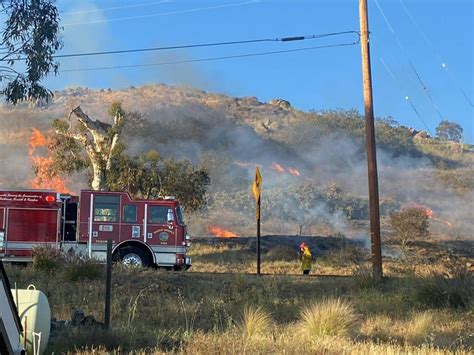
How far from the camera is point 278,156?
3597 inches

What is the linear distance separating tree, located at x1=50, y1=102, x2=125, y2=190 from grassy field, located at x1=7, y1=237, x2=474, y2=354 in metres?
13.3

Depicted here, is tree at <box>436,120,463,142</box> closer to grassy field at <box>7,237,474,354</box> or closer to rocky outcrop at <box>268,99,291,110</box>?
rocky outcrop at <box>268,99,291,110</box>

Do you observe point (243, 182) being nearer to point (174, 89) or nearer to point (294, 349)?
point (174, 89)

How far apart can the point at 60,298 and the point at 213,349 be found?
19.4ft

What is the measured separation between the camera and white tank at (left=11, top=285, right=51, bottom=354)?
21.9 feet

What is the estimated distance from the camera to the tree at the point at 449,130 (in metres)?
133

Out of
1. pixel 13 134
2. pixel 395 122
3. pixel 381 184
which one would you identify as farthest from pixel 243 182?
pixel 395 122

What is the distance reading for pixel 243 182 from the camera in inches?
2923

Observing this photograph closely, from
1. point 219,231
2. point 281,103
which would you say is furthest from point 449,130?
point 219,231

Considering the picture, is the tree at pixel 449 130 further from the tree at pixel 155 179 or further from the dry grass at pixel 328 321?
the dry grass at pixel 328 321

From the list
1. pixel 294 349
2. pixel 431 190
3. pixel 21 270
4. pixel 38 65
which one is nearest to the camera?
pixel 294 349

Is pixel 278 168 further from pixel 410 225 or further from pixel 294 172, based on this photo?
pixel 410 225

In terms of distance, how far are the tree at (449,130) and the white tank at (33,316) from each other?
133 metres

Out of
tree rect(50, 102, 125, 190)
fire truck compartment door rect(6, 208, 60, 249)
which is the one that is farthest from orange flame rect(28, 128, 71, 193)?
fire truck compartment door rect(6, 208, 60, 249)
